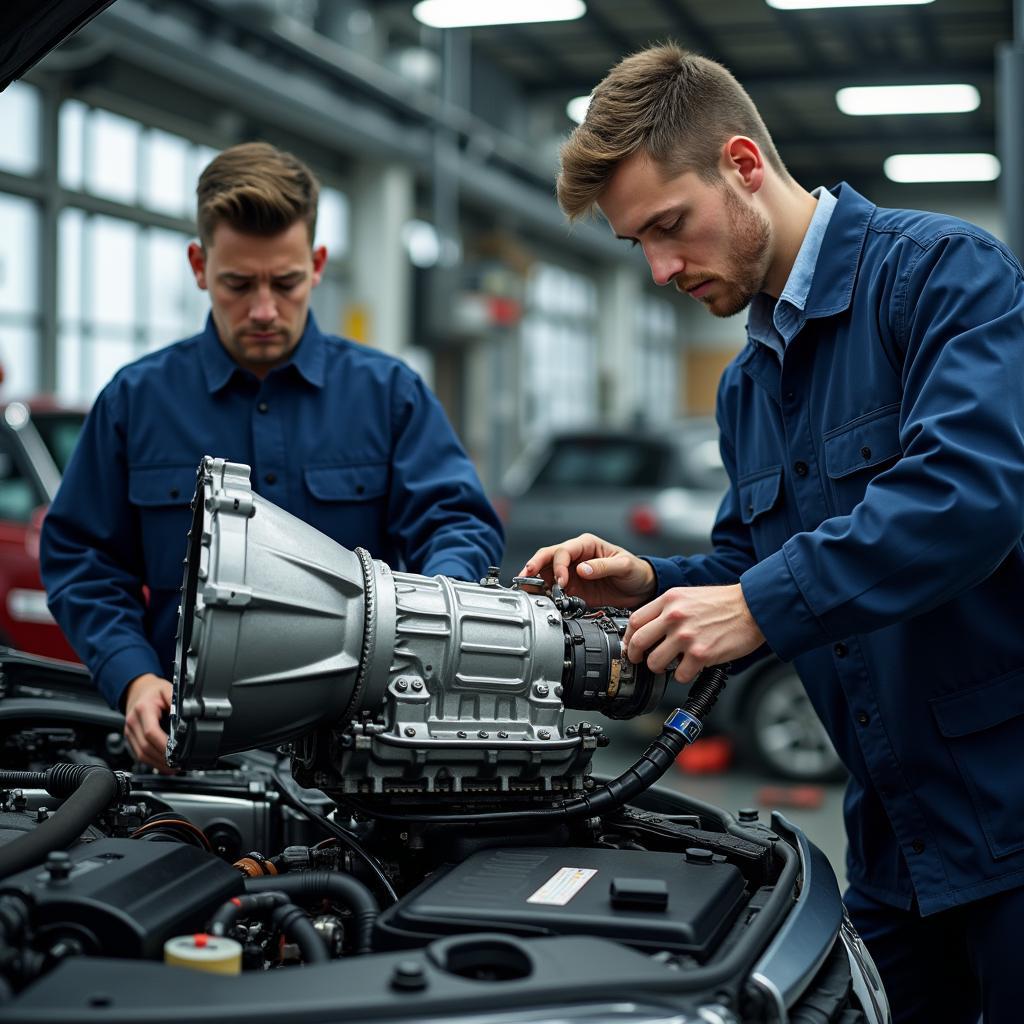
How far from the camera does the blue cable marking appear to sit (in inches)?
74.9

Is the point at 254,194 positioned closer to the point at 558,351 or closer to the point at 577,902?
the point at 577,902

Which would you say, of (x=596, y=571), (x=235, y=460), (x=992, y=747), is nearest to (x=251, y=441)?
(x=235, y=460)

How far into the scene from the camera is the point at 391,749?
1697mm

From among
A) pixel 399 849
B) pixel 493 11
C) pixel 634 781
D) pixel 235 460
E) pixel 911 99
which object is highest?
pixel 911 99

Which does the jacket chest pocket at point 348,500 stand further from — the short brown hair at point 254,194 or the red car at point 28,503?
the red car at point 28,503

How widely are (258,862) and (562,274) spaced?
1812cm

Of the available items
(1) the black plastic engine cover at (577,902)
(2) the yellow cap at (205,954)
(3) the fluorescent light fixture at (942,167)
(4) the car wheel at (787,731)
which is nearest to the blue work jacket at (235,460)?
(1) the black plastic engine cover at (577,902)

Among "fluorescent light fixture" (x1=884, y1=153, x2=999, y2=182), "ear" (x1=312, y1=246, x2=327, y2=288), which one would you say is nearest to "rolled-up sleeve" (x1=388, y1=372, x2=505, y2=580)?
"ear" (x1=312, y1=246, x2=327, y2=288)

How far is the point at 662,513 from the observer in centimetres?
649

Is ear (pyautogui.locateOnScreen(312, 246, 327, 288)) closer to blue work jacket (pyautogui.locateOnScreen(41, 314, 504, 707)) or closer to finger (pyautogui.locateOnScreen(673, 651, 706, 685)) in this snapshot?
blue work jacket (pyautogui.locateOnScreen(41, 314, 504, 707))

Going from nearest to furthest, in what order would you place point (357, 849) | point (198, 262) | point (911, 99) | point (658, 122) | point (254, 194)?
1. point (357, 849)
2. point (658, 122)
3. point (254, 194)
4. point (198, 262)
5. point (911, 99)

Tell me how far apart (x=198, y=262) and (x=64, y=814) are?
4.49 feet

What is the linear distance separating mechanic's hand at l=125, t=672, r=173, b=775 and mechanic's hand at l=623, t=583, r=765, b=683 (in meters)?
0.85

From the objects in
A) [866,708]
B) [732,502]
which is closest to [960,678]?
[866,708]
